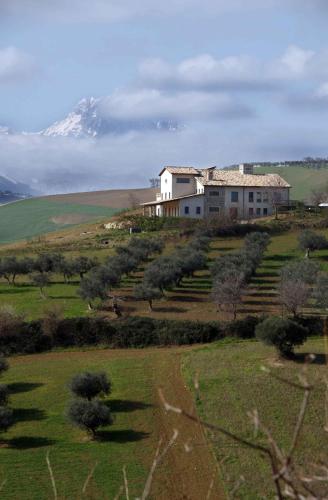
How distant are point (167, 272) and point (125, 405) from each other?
24680 mm

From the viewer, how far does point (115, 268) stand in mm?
60750

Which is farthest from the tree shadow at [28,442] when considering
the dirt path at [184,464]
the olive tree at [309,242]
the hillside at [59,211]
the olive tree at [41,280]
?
the hillside at [59,211]

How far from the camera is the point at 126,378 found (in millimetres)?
39469

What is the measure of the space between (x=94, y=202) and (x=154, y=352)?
310ft

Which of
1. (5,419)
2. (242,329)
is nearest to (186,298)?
(242,329)

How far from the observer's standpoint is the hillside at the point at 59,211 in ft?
374

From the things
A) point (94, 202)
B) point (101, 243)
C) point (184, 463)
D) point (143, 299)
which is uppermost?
point (94, 202)

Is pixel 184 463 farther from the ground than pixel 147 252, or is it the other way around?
pixel 147 252

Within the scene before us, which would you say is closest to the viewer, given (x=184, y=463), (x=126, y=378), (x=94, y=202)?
(x=184, y=463)

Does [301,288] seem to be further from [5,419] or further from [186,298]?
[5,419]

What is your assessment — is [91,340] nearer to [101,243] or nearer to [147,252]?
[147,252]

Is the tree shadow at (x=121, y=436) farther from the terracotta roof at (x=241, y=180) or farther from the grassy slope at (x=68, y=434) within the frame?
the terracotta roof at (x=241, y=180)

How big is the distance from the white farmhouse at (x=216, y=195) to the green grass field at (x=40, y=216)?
1873cm

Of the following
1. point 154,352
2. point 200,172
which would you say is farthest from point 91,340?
point 200,172
